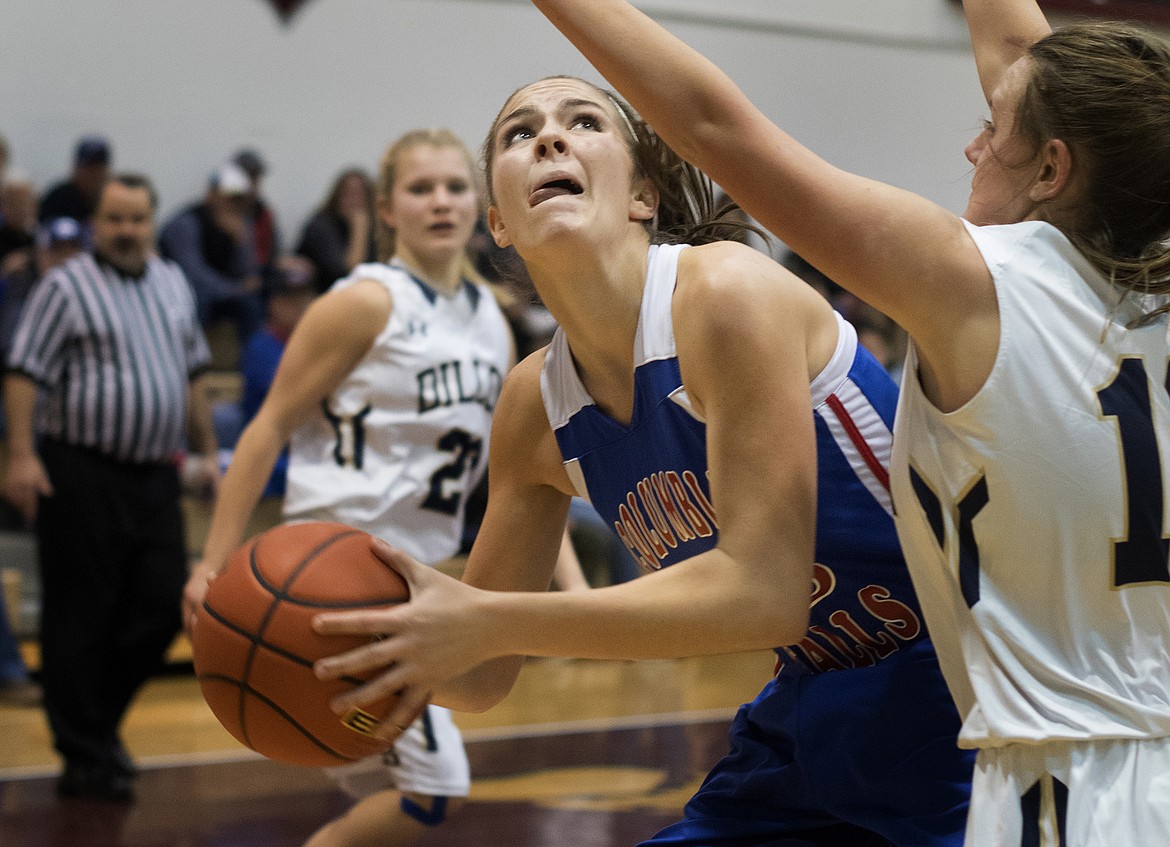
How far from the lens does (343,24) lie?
31.7 ft

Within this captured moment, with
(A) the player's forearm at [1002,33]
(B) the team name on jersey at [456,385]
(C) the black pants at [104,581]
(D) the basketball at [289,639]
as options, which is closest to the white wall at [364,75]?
(C) the black pants at [104,581]

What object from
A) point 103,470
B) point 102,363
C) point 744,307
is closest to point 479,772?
point 103,470

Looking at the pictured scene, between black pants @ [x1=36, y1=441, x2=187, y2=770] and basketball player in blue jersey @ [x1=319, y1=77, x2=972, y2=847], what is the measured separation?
337cm

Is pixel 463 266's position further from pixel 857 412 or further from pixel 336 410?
pixel 857 412

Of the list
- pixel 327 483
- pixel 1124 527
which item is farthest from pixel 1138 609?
pixel 327 483

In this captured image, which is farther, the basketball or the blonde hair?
the blonde hair

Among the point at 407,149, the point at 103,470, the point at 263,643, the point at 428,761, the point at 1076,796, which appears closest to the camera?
the point at 1076,796

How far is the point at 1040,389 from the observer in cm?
159

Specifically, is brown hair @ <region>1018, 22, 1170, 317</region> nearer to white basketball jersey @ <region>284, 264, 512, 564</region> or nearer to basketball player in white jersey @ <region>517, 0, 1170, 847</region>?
basketball player in white jersey @ <region>517, 0, 1170, 847</region>

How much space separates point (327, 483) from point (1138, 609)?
248 cm

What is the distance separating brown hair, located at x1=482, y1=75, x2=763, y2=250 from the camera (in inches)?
88.1

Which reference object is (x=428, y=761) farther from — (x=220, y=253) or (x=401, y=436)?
(x=220, y=253)

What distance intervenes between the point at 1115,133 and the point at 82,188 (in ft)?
24.8

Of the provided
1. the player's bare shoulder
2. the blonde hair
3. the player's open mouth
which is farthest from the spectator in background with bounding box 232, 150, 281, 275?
the player's bare shoulder
